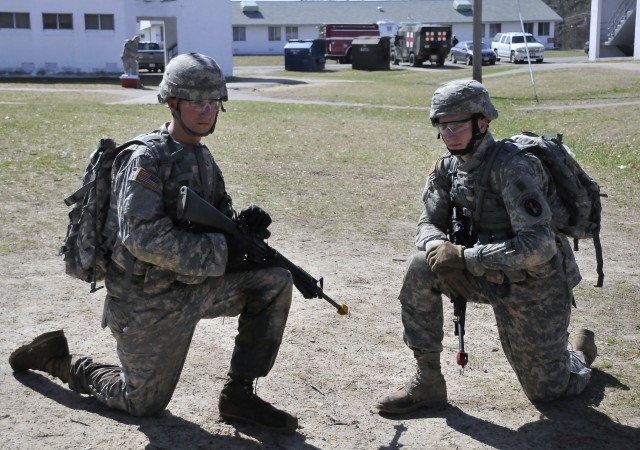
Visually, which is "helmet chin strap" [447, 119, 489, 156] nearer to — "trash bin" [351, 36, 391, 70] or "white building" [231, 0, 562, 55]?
"trash bin" [351, 36, 391, 70]

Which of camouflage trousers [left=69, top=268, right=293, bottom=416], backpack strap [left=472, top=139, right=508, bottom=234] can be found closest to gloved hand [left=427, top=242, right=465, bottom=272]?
backpack strap [left=472, top=139, right=508, bottom=234]

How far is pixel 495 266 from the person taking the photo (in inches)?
166

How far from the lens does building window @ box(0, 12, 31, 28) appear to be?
127ft

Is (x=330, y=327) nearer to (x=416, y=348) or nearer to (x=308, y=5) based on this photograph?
(x=416, y=348)

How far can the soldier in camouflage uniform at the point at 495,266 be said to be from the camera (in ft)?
13.7

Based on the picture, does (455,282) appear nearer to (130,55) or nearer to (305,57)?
(130,55)

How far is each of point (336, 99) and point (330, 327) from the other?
2020 centimetres

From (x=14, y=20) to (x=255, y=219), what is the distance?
38271 mm

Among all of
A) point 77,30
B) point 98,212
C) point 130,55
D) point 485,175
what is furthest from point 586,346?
point 77,30

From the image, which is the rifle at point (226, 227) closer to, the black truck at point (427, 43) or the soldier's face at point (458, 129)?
the soldier's face at point (458, 129)

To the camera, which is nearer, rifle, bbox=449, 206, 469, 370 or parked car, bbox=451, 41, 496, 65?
rifle, bbox=449, 206, 469, 370

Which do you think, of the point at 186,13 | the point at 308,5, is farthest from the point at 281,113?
the point at 308,5

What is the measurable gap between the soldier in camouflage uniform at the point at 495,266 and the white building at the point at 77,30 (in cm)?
3731

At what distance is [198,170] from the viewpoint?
13.9 ft
